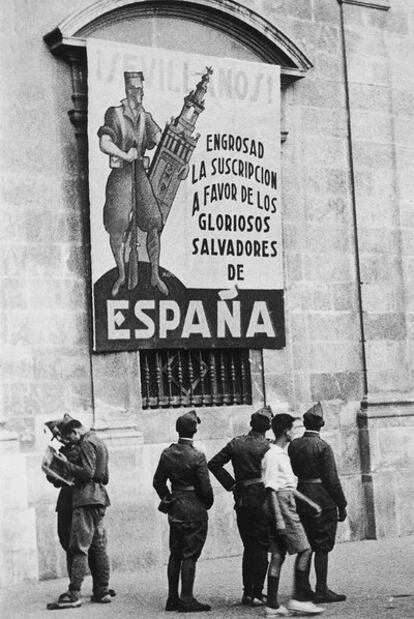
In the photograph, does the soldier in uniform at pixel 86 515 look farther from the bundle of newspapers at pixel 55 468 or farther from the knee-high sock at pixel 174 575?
the knee-high sock at pixel 174 575

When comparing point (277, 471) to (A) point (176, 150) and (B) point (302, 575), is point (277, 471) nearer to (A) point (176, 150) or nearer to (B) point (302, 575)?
(B) point (302, 575)

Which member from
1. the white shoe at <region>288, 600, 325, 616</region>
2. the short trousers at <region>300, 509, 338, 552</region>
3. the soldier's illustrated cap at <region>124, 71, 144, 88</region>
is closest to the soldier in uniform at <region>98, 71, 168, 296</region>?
the soldier's illustrated cap at <region>124, 71, 144, 88</region>

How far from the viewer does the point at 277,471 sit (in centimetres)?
1037

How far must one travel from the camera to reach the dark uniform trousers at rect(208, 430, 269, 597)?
429 inches

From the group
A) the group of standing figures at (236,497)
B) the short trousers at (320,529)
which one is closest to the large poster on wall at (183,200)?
the group of standing figures at (236,497)

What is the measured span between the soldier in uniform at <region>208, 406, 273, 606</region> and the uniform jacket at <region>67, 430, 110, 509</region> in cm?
100

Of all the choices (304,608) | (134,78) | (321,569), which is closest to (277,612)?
(304,608)

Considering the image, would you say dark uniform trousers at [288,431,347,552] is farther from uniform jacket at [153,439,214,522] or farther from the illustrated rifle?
the illustrated rifle

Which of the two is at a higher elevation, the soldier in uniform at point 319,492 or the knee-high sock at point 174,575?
the soldier in uniform at point 319,492

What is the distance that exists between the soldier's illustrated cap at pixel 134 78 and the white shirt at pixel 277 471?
532 cm

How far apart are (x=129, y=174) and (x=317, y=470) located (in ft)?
15.2

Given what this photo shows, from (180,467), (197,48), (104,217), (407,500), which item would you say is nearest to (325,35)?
(197,48)

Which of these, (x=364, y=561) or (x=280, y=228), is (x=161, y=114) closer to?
(x=280, y=228)

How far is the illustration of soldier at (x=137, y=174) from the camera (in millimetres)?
13859
